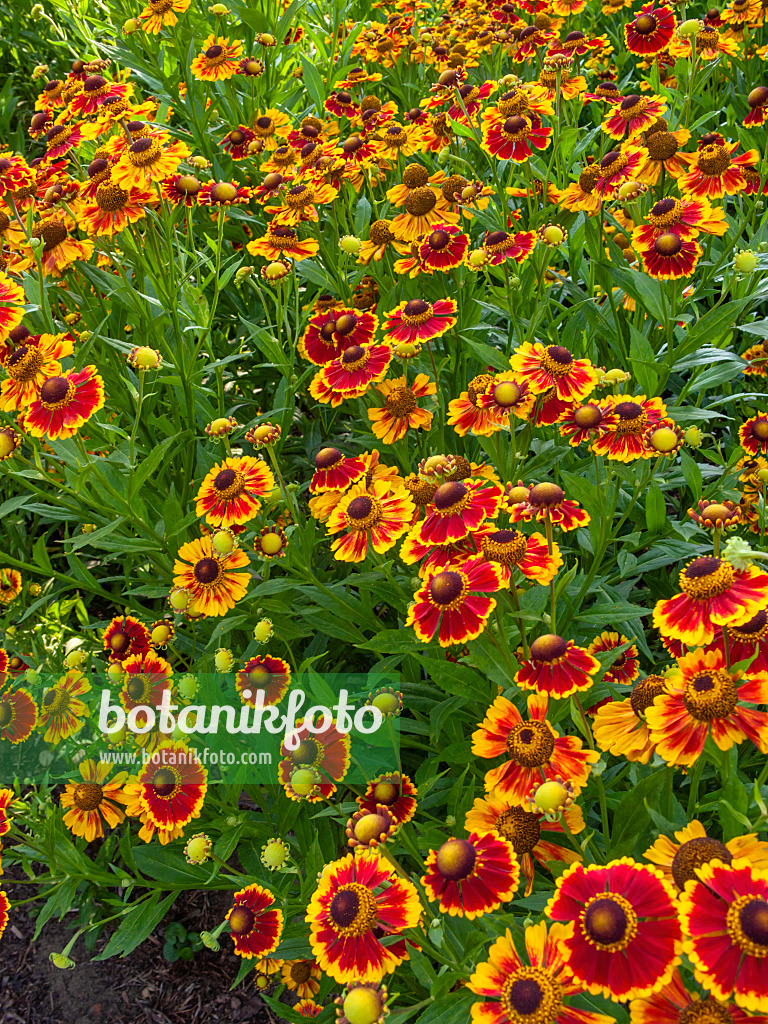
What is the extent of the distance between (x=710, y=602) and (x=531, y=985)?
54cm

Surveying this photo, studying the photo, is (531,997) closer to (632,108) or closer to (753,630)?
(753,630)

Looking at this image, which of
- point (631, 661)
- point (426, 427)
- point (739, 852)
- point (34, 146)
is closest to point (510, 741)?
point (739, 852)

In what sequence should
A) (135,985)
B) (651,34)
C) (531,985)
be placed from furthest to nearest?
(651,34)
(135,985)
(531,985)

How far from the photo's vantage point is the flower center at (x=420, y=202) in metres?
2.05

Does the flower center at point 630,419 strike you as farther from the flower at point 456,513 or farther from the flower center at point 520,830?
the flower center at point 520,830

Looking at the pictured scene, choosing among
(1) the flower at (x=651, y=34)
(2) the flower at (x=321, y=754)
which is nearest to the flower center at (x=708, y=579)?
(2) the flower at (x=321, y=754)

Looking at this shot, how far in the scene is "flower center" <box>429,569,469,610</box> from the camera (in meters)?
1.17

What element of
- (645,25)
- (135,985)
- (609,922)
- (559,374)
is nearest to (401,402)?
(559,374)

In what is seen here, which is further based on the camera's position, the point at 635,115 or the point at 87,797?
the point at 635,115

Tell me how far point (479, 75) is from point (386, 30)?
0.54 metres

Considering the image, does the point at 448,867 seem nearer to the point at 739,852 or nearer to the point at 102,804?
the point at 739,852

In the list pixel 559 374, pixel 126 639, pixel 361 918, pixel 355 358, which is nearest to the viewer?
pixel 361 918

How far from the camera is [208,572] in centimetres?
160

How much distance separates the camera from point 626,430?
58.3 inches
